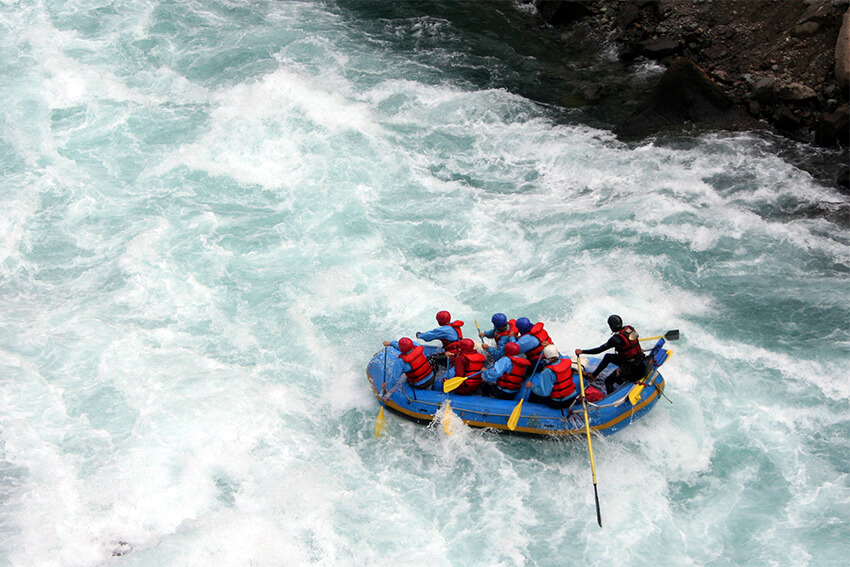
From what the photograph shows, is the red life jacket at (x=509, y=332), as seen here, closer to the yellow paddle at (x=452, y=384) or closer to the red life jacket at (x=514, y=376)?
the red life jacket at (x=514, y=376)

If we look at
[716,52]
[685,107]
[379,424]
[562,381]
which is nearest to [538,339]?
[562,381]

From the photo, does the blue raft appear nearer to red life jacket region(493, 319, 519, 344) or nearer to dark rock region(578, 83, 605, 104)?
red life jacket region(493, 319, 519, 344)

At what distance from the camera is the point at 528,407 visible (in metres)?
8.90

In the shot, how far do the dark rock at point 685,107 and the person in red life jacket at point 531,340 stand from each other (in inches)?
248

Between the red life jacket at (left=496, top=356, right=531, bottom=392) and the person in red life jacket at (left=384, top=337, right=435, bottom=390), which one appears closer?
the red life jacket at (left=496, top=356, right=531, bottom=392)

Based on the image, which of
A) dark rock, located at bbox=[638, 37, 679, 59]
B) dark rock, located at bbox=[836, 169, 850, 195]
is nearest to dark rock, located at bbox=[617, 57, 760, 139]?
dark rock, located at bbox=[638, 37, 679, 59]

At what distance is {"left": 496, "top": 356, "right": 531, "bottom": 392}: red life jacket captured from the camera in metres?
8.84

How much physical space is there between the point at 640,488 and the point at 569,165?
22.2 ft

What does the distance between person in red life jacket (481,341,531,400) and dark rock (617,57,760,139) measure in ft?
22.6

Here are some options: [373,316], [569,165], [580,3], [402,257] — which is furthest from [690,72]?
[373,316]

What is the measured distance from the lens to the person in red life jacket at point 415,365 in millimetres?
9000

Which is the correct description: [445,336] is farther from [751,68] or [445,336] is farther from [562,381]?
[751,68]

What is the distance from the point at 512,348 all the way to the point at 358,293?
3385 mm

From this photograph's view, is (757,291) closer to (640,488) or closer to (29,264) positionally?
(640,488)
